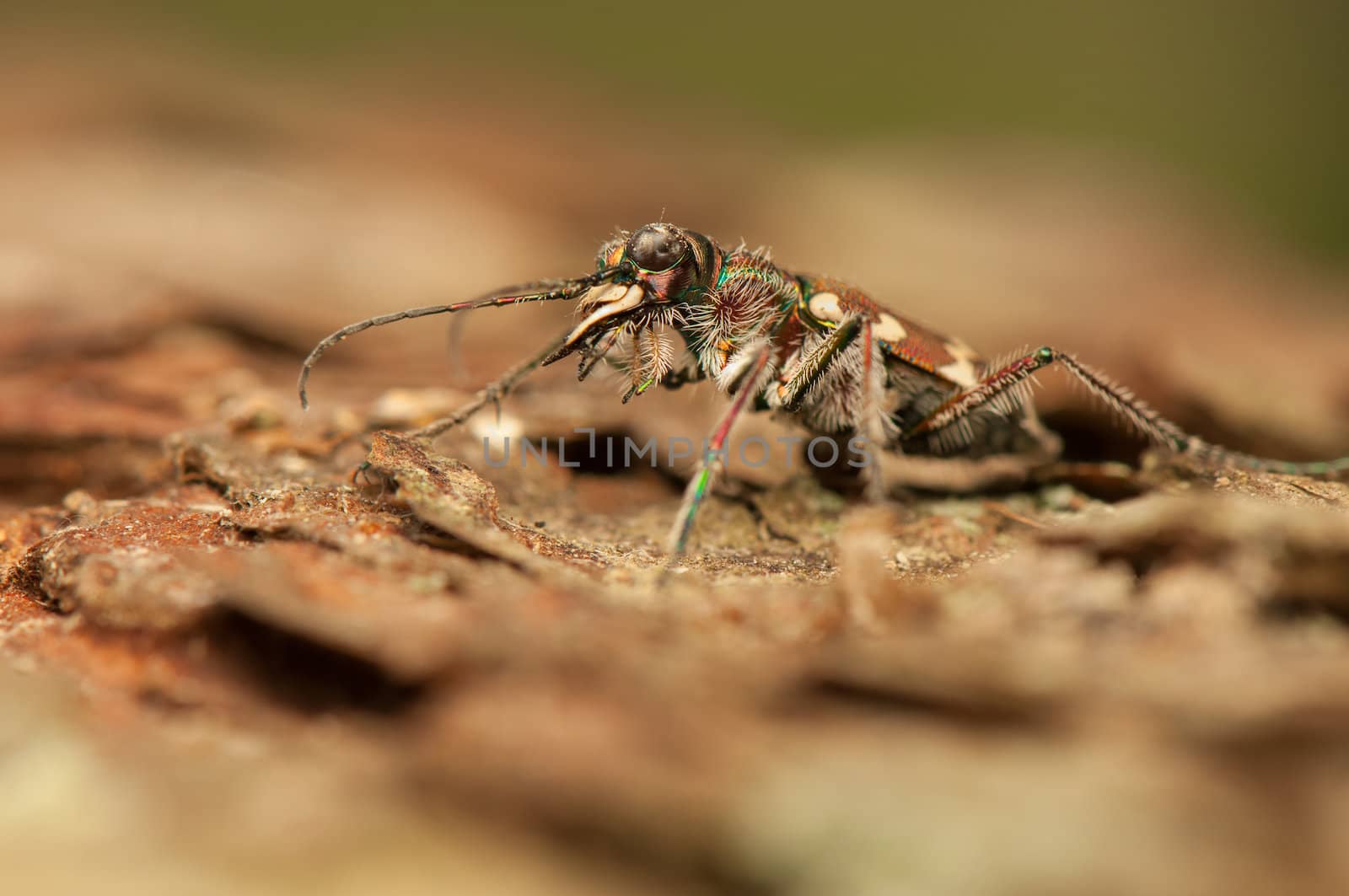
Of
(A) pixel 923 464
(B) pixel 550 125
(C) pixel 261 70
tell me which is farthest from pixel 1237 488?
(C) pixel 261 70

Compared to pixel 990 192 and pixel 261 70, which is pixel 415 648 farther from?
pixel 990 192

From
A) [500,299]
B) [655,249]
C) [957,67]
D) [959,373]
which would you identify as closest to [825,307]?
[959,373]

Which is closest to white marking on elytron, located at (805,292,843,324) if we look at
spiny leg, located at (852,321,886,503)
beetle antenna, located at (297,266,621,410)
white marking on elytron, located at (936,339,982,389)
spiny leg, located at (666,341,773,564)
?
spiny leg, located at (852,321,886,503)

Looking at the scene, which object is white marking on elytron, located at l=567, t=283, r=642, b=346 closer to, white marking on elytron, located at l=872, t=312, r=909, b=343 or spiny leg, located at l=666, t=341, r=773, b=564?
spiny leg, located at l=666, t=341, r=773, b=564

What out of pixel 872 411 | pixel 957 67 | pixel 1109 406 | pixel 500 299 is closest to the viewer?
pixel 872 411

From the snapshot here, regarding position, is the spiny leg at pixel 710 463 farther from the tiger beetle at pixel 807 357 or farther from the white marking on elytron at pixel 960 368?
the white marking on elytron at pixel 960 368

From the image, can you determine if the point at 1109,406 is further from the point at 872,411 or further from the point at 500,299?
the point at 500,299

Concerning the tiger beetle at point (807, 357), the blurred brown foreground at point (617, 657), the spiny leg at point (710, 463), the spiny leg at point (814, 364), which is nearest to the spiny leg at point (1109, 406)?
the tiger beetle at point (807, 357)
